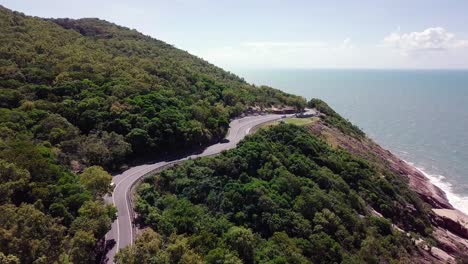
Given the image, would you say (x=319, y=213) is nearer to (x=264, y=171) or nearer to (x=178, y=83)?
(x=264, y=171)

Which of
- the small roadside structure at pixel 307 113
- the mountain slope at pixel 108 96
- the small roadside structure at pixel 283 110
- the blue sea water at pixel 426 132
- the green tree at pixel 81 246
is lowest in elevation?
the blue sea water at pixel 426 132

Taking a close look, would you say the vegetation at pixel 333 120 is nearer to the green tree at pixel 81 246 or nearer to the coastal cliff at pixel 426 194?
the coastal cliff at pixel 426 194

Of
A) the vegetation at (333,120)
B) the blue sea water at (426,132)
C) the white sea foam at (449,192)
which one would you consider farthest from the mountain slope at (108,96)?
the blue sea water at (426,132)

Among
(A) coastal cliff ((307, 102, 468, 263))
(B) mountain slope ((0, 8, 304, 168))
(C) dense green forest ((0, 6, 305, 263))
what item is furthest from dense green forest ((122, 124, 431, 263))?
(B) mountain slope ((0, 8, 304, 168))

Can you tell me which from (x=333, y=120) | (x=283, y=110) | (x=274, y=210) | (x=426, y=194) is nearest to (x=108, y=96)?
(x=274, y=210)

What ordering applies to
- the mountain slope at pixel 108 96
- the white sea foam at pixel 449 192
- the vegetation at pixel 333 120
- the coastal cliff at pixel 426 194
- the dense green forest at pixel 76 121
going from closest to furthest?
1. the dense green forest at pixel 76 121
2. the coastal cliff at pixel 426 194
3. the mountain slope at pixel 108 96
4. the white sea foam at pixel 449 192
5. the vegetation at pixel 333 120

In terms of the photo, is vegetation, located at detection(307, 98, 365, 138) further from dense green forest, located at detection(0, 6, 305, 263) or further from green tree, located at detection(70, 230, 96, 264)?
green tree, located at detection(70, 230, 96, 264)

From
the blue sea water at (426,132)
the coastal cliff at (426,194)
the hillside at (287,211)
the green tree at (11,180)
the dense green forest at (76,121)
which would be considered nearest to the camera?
the dense green forest at (76,121)

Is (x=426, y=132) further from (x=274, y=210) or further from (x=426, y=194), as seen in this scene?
(x=274, y=210)
